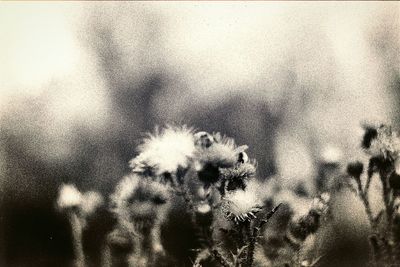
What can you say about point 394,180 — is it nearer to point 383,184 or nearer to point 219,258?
point 383,184

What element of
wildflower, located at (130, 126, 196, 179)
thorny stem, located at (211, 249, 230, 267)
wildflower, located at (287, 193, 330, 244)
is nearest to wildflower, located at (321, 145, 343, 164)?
wildflower, located at (287, 193, 330, 244)

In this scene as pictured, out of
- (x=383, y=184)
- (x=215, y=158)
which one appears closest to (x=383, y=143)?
(x=383, y=184)

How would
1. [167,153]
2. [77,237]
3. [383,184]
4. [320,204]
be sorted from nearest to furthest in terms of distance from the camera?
[383,184] → [167,153] → [320,204] → [77,237]

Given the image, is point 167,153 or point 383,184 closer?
point 383,184

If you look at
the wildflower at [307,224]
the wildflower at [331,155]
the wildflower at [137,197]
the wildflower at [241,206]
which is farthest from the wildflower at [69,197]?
the wildflower at [331,155]

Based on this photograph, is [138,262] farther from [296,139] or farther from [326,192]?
[296,139]

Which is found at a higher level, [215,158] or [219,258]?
[215,158]

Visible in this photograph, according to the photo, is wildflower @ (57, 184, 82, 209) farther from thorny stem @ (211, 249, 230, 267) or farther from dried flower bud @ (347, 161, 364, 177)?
dried flower bud @ (347, 161, 364, 177)
